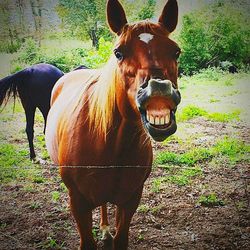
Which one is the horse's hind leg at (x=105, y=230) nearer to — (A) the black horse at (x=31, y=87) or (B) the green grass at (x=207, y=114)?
(A) the black horse at (x=31, y=87)

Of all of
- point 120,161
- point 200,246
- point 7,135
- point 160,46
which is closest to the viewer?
point 160,46

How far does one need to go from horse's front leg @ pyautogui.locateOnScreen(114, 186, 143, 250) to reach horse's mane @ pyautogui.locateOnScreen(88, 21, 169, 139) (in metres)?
0.40

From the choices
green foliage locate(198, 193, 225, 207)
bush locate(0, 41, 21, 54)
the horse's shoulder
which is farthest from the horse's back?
green foliage locate(198, 193, 225, 207)

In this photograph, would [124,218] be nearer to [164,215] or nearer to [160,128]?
[164,215]

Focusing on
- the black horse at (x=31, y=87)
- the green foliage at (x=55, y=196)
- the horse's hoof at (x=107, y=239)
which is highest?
the black horse at (x=31, y=87)

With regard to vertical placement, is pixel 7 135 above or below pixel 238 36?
below

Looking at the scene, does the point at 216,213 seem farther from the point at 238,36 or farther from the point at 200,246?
the point at 238,36

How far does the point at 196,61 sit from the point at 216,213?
1.02 meters

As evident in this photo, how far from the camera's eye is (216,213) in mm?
2199

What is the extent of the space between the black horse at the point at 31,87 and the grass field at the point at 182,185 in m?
0.18

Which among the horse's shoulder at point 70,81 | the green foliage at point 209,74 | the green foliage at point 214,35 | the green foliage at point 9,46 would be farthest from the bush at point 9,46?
the green foliage at point 209,74

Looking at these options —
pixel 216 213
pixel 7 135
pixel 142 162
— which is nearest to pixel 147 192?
pixel 216 213

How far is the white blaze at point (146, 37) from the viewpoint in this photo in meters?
1.13

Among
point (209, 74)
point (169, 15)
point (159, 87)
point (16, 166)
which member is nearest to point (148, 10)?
point (209, 74)
